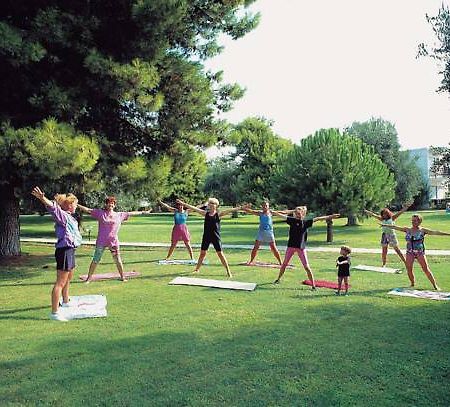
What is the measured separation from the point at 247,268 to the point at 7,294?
6.22 metres

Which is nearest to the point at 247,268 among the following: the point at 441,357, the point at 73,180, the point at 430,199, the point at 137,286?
the point at 137,286

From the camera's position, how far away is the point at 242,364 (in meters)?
5.32

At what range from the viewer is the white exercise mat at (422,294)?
8.95 metres

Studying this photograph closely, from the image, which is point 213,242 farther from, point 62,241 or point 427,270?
point 427,270

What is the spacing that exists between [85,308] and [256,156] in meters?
40.5

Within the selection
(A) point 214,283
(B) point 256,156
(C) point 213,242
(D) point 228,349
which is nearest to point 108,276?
(C) point 213,242

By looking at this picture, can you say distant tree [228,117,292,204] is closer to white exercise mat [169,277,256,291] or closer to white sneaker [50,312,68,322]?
white exercise mat [169,277,256,291]

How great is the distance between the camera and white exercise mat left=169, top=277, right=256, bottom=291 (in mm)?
9820

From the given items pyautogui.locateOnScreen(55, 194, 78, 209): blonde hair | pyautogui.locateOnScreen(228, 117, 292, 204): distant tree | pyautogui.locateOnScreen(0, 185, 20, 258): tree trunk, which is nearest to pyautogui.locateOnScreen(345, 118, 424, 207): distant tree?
pyautogui.locateOnScreen(228, 117, 292, 204): distant tree

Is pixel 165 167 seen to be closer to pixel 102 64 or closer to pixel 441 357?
pixel 102 64

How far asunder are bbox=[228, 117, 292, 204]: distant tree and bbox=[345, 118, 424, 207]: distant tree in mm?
8241

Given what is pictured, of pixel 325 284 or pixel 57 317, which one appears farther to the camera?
pixel 325 284

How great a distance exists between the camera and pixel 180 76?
14.7 metres

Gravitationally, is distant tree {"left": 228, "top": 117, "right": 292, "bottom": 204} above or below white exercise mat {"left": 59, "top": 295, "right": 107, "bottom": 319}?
above
